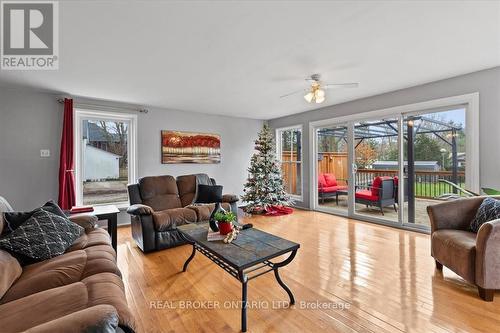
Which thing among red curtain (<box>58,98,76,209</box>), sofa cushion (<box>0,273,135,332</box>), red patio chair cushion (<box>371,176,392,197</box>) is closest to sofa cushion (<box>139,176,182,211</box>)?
red curtain (<box>58,98,76,209</box>)

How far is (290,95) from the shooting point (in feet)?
14.1

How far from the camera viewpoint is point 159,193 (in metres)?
3.92

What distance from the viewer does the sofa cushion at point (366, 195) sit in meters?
4.59

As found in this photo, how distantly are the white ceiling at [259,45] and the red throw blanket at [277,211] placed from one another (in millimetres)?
2679

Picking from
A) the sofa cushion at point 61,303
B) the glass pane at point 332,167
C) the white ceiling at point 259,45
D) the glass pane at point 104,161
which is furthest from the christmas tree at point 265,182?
the sofa cushion at point 61,303

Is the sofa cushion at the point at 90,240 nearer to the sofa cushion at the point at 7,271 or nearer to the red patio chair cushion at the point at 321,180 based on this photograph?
the sofa cushion at the point at 7,271

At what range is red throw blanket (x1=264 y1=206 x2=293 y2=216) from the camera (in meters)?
5.38

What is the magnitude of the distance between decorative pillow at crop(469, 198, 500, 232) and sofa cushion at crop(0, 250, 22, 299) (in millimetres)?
3832

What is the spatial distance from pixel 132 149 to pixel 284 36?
12.4 ft

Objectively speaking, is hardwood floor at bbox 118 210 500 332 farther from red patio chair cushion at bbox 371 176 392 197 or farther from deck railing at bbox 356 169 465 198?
red patio chair cushion at bbox 371 176 392 197

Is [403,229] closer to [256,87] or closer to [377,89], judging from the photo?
[377,89]

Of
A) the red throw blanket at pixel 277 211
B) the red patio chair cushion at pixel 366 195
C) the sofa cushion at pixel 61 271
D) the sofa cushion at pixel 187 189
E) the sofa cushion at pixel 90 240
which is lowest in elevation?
the red throw blanket at pixel 277 211

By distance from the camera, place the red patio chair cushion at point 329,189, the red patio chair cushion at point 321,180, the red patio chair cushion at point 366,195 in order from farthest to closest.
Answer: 1. the red patio chair cushion at point 321,180
2. the red patio chair cushion at point 329,189
3. the red patio chair cushion at point 366,195

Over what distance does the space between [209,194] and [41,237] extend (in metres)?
2.44
